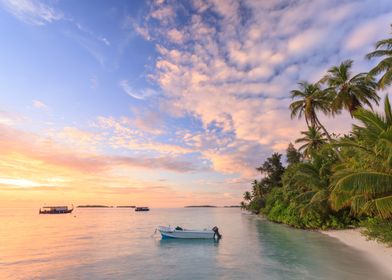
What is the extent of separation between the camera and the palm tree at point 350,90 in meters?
27.3

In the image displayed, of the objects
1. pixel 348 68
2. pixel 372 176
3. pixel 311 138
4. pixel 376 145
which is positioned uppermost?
pixel 348 68

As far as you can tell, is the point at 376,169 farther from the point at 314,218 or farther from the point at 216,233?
the point at 314,218

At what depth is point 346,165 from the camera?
60.2 ft

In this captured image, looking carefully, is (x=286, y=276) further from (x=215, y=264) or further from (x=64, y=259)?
(x=64, y=259)

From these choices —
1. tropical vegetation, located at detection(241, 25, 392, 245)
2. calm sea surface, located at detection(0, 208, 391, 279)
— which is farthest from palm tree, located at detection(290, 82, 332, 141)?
calm sea surface, located at detection(0, 208, 391, 279)

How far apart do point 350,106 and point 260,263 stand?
1879 centimetres

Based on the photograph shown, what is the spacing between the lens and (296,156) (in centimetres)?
5519

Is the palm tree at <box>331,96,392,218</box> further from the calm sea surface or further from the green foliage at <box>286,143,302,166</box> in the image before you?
the green foliage at <box>286,143,302,166</box>

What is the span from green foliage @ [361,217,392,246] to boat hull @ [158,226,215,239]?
1238cm

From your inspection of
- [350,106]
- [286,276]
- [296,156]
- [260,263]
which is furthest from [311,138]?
[286,276]

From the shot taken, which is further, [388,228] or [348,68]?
[348,68]

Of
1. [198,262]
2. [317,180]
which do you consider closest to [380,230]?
[198,262]

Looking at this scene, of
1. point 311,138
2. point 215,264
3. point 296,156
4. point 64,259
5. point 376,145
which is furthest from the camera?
point 296,156

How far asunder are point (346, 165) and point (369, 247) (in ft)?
15.8
